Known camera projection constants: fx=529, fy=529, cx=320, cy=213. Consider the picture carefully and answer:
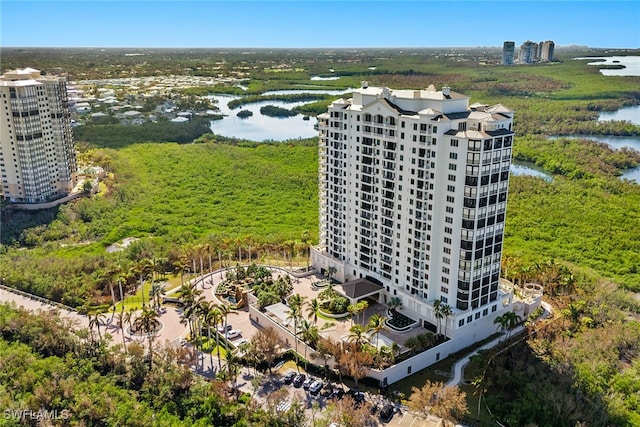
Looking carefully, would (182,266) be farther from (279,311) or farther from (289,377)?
(289,377)

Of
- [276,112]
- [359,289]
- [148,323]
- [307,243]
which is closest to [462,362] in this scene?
[359,289]

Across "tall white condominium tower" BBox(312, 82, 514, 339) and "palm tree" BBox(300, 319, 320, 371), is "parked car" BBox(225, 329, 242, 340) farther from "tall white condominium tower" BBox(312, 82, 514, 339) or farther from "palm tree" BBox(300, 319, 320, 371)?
"tall white condominium tower" BBox(312, 82, 514, 339)

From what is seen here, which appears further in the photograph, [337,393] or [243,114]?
[243,114]

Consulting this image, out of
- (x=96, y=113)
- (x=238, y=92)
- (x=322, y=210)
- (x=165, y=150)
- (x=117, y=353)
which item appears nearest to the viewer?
(x=117, y=353)

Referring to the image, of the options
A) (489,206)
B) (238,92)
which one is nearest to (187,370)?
(489,206)

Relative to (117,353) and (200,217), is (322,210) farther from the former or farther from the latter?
(200,217)

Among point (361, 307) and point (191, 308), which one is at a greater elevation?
point (191, 308)
